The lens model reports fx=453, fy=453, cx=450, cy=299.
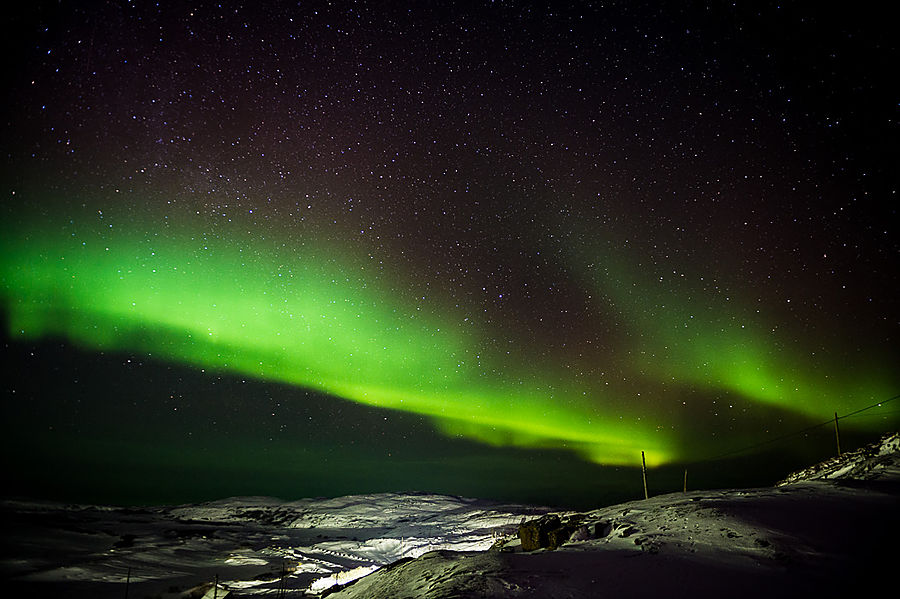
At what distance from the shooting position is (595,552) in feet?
42.9

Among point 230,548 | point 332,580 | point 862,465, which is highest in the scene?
point 862,465

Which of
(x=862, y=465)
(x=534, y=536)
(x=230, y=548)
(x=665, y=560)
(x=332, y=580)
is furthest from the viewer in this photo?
(x=230, y=548)

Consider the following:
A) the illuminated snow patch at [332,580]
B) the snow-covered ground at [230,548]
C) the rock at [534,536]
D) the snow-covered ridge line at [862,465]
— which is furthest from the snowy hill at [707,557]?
Answer: the snow-covered ground at [230,548]

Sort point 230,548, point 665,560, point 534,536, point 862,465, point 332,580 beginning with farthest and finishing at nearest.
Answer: point 230,548 < point 332,580 < point 862,465 < point 534,536 < point 665,560

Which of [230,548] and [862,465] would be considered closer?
[862,465]

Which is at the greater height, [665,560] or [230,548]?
[665,560]

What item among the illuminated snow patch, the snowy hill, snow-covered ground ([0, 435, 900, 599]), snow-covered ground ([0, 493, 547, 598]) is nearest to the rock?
snow-covered ground ([0, 435, 900, 599])

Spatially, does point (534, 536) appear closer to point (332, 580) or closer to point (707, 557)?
point (707, 557)

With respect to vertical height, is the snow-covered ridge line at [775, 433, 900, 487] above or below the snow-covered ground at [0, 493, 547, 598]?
above

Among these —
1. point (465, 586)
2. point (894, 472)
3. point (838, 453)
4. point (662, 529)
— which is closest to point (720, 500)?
point (662, 529)

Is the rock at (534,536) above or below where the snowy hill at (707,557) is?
below

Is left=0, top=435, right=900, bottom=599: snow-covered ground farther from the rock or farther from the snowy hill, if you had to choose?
the rock

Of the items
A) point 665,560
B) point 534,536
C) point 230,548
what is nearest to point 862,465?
point 665,560

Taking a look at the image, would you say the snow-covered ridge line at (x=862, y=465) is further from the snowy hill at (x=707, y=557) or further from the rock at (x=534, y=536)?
the rock at (x=534, y=536)
